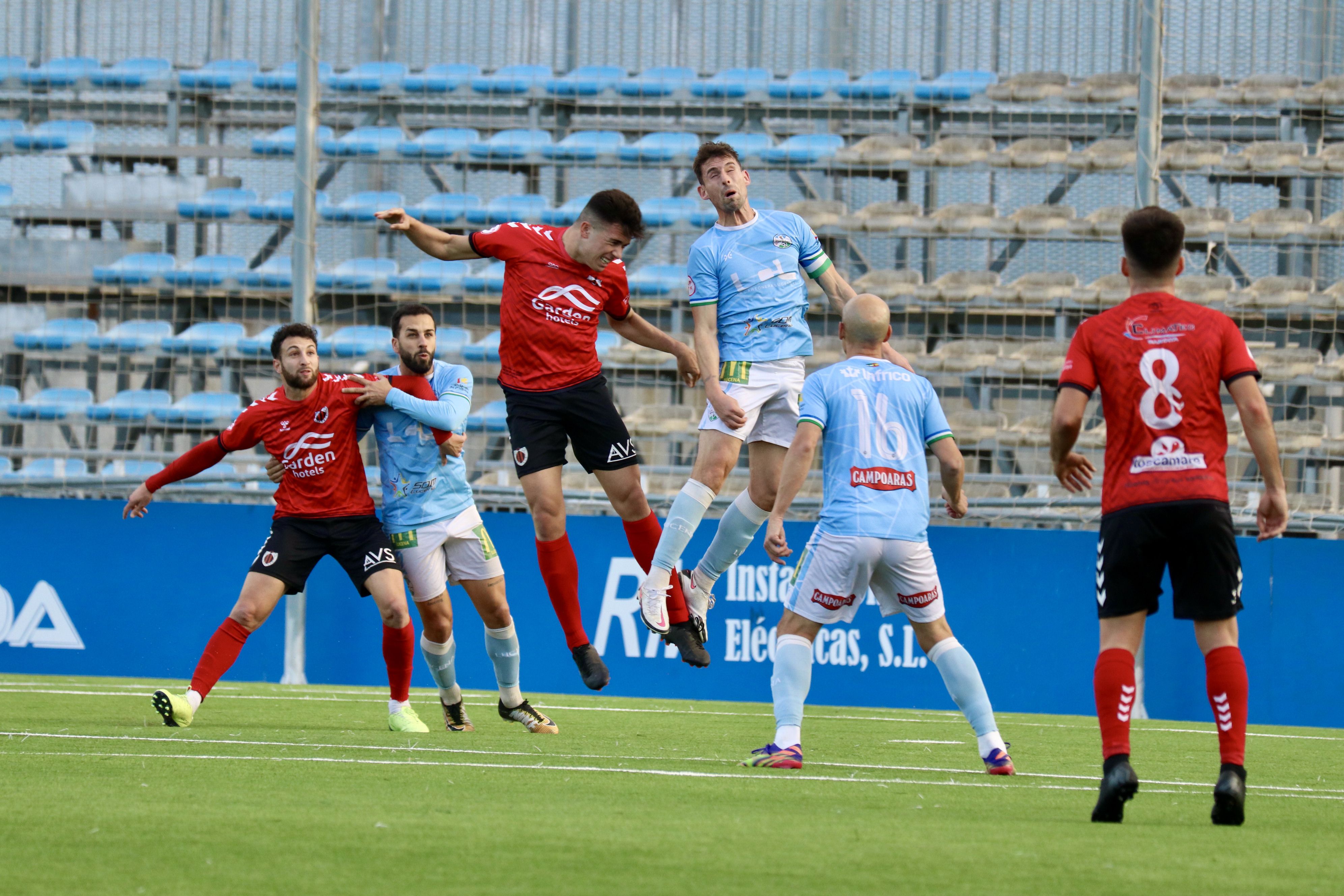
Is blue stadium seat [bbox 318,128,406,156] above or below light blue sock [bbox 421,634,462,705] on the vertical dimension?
above

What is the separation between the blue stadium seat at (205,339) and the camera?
12523mm

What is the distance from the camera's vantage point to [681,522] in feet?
22.2

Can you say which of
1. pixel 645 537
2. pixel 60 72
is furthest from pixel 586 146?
pixel 645 537

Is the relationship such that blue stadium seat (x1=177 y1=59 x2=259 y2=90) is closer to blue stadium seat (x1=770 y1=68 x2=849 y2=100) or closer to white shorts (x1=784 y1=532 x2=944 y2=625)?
blue stadium seat (x1=770 y1=68 x2=849 y2=100)

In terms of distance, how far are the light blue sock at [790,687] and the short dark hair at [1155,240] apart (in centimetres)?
176

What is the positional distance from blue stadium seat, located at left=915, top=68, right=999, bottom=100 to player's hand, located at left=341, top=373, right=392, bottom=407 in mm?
7234

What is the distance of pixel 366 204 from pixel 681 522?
750 cm

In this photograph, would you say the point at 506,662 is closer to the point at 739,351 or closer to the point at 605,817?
the point at 739,351

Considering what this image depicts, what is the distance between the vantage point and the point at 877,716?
345 inches

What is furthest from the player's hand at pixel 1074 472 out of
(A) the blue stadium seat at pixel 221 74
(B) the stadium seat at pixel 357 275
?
(A) the blue stadium seat at pixel 221 74

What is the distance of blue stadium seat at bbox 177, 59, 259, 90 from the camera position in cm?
1289

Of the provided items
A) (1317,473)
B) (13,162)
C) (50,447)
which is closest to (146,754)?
(50,447)

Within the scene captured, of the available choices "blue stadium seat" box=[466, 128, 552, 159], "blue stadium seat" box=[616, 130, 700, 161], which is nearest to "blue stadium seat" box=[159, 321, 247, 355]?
"blue stadium seat" box=[466, 128, 552, 159]

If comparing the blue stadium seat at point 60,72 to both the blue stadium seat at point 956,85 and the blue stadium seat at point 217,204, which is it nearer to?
the blue stadium seat at point 217,204
